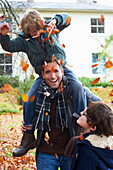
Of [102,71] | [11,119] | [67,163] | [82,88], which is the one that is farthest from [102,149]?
[102,71]

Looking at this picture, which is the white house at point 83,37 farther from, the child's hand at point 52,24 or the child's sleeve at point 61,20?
the child's hand at point 52,24

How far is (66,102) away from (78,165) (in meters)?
0.71

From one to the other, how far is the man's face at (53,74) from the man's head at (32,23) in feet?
1.34

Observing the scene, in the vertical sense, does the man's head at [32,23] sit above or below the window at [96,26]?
below

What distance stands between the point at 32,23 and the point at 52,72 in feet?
1.81

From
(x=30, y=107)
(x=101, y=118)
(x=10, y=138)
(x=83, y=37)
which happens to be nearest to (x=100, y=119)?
(x=101, y=118)

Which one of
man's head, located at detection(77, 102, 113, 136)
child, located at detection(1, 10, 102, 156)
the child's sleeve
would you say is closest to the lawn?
child, located at detection(1, 10, 102, 156)

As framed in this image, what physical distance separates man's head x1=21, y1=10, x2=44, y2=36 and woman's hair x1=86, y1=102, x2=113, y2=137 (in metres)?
1.05

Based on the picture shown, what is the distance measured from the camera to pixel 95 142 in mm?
1962

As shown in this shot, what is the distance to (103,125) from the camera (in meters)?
1.99

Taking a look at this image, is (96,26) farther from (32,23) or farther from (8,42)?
(8,42)

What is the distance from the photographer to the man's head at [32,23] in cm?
256

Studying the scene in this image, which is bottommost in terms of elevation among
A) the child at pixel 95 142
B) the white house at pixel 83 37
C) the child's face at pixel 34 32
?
the child at pixel 95 142

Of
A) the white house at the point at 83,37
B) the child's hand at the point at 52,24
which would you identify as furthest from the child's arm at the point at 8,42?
the white house at the point at 83,37
